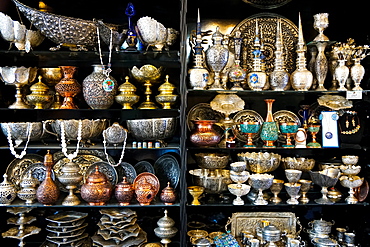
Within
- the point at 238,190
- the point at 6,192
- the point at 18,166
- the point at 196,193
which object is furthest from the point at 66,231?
the point at 238,190

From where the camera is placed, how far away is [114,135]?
2.02m

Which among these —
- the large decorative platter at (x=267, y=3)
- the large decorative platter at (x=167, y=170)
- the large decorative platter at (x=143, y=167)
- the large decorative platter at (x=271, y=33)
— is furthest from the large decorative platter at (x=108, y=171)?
the large decorative platter at (x=267, y=3)

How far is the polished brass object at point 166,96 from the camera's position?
81.4 inches

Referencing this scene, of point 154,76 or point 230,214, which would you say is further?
point 230,214

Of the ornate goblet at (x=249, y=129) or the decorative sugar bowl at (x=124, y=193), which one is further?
the ornate goblet at (x=249, y=129)

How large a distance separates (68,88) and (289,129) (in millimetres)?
1452

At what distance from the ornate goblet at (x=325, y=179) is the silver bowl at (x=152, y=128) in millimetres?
991

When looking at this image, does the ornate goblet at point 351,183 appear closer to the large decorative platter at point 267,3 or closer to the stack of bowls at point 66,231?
the large decorative platter at point 267,3

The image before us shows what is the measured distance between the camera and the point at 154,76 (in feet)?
7.02

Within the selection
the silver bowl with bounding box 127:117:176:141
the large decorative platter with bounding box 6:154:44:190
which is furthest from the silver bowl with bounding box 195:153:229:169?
the large decorative platter with bounding box 6:154:44:190

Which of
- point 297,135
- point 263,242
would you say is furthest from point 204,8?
point 263,242

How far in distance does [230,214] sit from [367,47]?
1.45m

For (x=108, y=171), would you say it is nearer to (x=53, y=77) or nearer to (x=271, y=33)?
(x=53, y=77)

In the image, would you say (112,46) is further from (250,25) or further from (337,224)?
(337,224)
